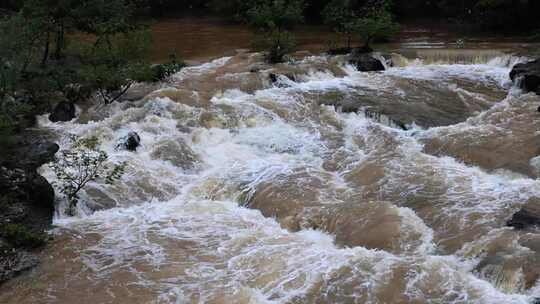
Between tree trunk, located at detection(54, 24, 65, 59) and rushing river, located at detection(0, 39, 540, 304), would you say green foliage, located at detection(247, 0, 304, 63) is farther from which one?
tree trunk, located at detection(54, 24, 65, 59)

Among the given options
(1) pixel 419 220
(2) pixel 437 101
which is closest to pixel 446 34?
(2) pixel 437 101

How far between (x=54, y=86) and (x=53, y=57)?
171 inches

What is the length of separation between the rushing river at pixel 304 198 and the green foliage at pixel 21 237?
0.30 metres

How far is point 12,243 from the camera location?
9.30 meters

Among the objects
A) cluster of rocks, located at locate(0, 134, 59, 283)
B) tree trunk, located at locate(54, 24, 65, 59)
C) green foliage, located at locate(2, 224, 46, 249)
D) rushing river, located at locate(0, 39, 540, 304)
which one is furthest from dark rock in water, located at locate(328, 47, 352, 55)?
green foliage, located at locate(2, 224, 46, 249)

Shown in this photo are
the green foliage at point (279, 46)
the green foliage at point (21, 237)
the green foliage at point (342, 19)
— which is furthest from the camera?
the green foliage at point (342, 19)

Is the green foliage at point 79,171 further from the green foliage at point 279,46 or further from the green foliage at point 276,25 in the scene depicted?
the green foliage at point 276,25

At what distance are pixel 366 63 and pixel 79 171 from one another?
1180cm

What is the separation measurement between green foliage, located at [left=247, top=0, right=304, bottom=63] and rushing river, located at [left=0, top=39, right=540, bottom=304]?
236 centimetres

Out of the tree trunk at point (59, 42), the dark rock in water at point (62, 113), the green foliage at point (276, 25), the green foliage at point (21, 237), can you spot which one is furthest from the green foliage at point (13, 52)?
the green foliage at point (276, 25)

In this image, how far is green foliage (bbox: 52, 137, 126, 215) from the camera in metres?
10.8

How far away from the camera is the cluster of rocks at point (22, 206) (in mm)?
9047

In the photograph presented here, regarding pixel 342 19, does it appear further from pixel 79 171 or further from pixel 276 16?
pixel 79 171

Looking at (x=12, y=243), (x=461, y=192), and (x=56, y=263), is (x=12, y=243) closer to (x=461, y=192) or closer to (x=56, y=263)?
(x=56, y=263)
